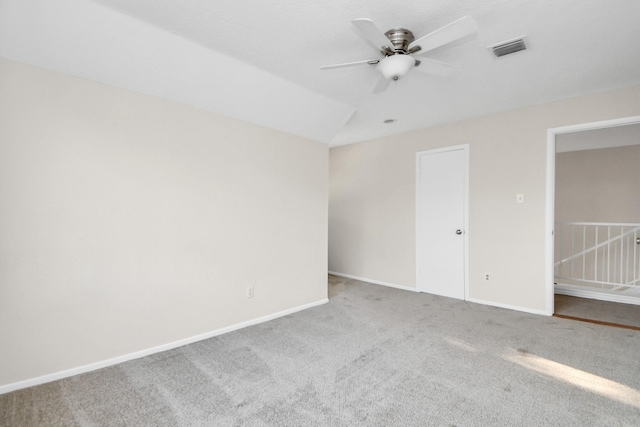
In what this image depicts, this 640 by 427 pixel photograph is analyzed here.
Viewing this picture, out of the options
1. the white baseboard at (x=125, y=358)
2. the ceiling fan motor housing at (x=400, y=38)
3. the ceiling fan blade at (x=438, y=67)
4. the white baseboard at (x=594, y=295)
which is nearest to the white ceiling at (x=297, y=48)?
the ceiling fan motor housing at (x=400, y=38)

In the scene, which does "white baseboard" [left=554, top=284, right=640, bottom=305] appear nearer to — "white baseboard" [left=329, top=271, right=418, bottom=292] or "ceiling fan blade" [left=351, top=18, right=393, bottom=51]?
"white baseboard" [left=329, top=271, right=418, bottom=292]

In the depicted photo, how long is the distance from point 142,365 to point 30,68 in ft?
7.42

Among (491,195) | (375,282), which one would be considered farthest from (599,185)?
(375,282)

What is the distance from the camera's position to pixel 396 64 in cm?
200

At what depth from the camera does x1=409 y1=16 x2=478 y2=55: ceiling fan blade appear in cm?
157

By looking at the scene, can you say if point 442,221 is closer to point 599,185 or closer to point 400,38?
point 400,38

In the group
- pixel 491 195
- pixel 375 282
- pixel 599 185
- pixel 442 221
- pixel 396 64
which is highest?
pixel 396 64

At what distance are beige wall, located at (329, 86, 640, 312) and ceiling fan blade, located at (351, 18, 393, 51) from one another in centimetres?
261

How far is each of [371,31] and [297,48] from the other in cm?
82

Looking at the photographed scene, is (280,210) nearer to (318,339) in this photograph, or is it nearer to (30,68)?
(318,339)

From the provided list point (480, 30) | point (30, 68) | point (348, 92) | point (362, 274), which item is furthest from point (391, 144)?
point (30, 68)

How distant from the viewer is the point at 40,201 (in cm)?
203

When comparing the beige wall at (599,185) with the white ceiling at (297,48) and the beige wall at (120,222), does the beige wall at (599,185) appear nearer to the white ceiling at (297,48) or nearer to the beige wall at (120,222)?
the white ceiling at (297,48)

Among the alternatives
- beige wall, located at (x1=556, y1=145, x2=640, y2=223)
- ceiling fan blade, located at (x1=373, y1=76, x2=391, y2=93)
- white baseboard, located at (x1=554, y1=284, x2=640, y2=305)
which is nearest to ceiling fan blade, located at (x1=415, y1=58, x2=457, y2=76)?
ceiling fan blade, located at (x1=373, y1=76, x2=391, y2=93)
